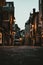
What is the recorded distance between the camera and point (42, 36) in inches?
3880

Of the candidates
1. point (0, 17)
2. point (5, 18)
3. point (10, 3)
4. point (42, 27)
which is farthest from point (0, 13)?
point (10, 3)

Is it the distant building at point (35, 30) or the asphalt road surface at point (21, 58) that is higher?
the distant building at point (35, 30)

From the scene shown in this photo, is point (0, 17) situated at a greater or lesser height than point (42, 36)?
greater

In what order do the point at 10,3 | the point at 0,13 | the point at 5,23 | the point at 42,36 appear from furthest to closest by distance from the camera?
the point at 10,3 → the point at 5,23 → the point at 42,36 → the point at 0,13

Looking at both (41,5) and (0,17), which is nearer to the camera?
(0,17)

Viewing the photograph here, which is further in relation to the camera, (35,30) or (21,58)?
(35,30)

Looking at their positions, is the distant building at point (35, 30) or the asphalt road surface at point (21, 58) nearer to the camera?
the asphalt road surface at point (21, 58)

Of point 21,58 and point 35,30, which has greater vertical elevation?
point 35,30

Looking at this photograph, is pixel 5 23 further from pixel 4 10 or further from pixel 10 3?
pixel 10 3

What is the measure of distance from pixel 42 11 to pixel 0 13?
21278 mm

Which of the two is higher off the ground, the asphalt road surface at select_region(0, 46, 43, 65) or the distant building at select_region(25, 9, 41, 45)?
the distant building at select_region(25, 9, 41, 45)

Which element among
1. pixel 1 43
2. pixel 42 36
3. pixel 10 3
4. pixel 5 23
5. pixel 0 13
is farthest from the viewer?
pixel 10 3

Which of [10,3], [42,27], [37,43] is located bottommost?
[37,43]

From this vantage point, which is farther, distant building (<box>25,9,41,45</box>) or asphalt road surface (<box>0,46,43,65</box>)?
distant building (<box>25,9,41,45</box>)
